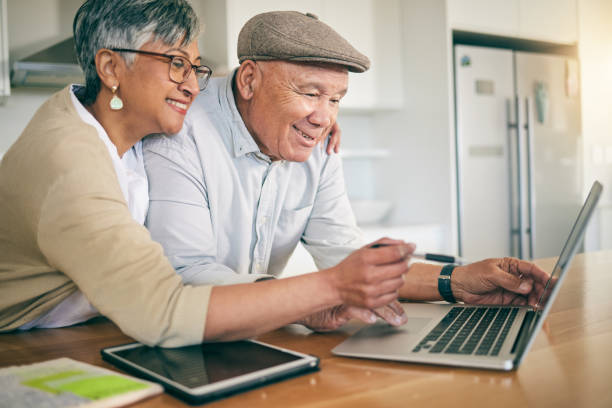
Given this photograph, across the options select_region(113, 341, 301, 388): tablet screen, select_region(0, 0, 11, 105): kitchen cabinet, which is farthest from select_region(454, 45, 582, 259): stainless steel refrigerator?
select_region(113, 341, 301, 388): tablet screen

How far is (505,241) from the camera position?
12.5 ft

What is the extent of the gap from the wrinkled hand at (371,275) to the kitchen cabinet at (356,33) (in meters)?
2.48

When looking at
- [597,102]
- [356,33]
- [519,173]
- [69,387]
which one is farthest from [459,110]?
[69,387]

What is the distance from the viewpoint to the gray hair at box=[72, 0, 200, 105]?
1131 mm

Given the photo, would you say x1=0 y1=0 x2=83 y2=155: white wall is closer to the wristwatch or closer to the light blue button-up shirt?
the light blue button-up shirt

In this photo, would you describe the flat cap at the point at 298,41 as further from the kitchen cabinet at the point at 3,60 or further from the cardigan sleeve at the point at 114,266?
the kitchen cabinet at the point at 3,60

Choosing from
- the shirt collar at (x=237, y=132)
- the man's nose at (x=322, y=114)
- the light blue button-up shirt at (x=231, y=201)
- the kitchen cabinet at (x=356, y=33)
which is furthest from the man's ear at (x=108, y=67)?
the kitchen cabinet at (x=356, y=33)

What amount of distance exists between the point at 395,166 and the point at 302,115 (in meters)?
2.68

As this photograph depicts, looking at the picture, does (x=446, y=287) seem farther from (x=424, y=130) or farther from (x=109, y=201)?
(x=424, y=130)

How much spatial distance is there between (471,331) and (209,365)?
44 cm

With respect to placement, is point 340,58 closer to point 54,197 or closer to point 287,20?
point 287,20

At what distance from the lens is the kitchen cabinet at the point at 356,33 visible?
3186 mm

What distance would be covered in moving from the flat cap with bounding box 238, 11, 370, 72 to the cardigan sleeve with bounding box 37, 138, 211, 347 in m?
0.59

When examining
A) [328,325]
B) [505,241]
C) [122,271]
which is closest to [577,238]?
[328,325]
